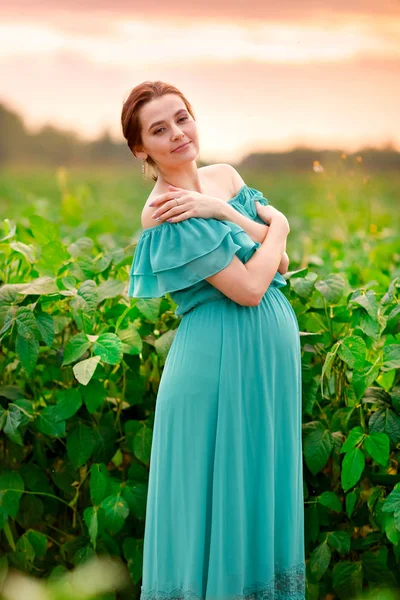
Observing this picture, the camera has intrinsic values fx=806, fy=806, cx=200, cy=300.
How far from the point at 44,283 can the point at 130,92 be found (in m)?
0.51

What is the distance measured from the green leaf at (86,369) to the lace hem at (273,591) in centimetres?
47

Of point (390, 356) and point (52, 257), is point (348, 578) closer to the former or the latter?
point (390, 356)

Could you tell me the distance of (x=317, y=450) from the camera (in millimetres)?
1881

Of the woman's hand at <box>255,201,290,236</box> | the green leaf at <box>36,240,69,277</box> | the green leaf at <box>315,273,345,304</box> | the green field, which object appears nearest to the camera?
the woman's hand at <box>255,201,290,236</box>

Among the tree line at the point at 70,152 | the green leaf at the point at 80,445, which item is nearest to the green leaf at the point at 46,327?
the green leaf at the point at 80,445

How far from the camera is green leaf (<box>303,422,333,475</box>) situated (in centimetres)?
188

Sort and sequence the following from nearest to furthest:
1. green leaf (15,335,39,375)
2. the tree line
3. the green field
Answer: green leaf (15,335,39,375), the green field, the tree line

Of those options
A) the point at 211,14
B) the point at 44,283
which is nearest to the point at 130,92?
the point at 44,283

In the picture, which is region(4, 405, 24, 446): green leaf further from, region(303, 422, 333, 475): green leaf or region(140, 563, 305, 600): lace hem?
region(303, 422, 333, 475): green leaf

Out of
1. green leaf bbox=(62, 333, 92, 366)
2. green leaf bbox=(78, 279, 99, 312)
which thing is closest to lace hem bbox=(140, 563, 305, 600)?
green leaf bbox=(62, 333, 92, 366)

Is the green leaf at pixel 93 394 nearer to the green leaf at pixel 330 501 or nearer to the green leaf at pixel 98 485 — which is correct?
the green leaf at pixel 98 485

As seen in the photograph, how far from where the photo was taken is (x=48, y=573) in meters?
2.05

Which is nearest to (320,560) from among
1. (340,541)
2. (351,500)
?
(340,541)

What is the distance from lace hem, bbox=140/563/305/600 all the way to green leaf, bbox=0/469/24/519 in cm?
40
